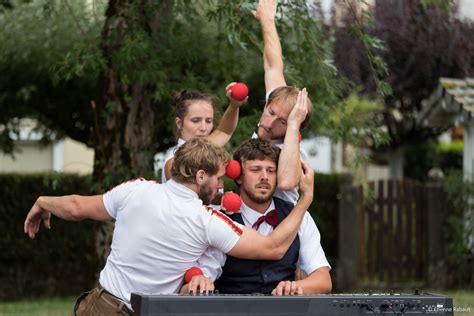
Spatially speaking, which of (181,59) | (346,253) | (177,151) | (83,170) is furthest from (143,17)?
(83,170)

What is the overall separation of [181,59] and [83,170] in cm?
1161

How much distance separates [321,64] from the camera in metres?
8.29

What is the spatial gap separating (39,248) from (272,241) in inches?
402

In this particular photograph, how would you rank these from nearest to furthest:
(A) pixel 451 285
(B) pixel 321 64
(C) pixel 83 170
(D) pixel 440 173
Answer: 1. (B) pixel 321 64
2. (A) pixel 451 285
3. (C) pixel 83 170
4. (D) pixel 440 173

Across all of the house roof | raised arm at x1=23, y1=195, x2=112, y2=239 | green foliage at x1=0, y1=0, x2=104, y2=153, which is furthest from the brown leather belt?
the house roof

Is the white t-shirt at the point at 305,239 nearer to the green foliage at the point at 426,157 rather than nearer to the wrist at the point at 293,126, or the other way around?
the wrist at the point at 293,126

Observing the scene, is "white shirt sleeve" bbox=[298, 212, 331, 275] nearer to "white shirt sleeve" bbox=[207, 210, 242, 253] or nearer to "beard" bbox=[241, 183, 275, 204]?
"beard" bbox=[241, 183, 275, 204]

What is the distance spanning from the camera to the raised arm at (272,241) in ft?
14.5

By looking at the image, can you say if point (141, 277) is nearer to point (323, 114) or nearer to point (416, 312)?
point (416, 312)

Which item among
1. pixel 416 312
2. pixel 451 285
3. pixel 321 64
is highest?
pixel 321 64

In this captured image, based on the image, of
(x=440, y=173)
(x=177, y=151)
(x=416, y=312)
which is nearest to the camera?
(x=416, y=312)

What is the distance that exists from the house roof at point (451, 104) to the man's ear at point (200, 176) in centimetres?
1051

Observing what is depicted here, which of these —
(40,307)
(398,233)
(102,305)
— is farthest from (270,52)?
(398,233)

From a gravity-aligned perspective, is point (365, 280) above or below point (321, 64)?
below
